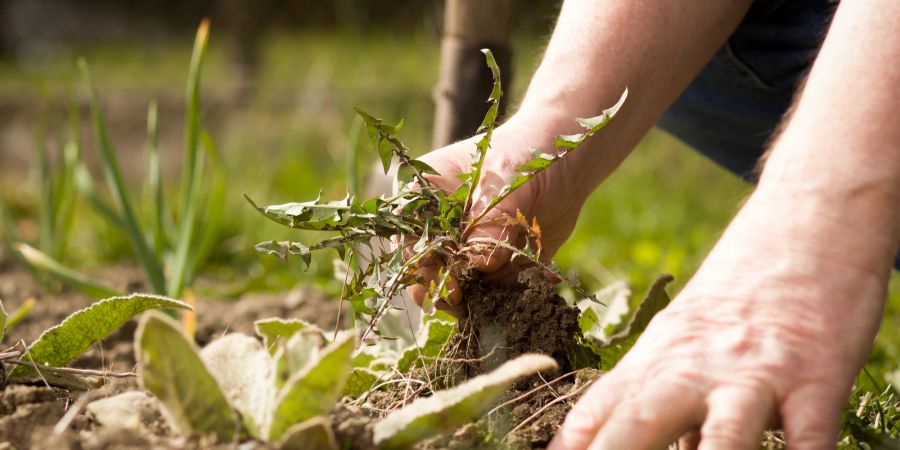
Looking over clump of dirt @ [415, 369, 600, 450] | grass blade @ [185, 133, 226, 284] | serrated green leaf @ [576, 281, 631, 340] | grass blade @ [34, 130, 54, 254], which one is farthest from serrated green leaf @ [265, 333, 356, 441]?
grass blade @ [34, 130, 54, 254]

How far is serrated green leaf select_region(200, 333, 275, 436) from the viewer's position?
2.82 ft

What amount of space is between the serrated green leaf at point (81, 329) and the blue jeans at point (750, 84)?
4.06 feet

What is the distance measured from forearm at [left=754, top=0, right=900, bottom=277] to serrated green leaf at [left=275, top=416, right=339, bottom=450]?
0.48 metres

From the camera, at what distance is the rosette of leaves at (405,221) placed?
1026 millimetres

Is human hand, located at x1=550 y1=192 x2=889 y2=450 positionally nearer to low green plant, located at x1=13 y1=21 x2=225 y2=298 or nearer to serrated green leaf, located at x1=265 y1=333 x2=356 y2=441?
serrated green leaf, located at x1=265 y1=333 x2=356 y2=441

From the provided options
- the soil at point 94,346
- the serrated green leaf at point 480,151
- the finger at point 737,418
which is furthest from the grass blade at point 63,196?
the finger at point 737,418

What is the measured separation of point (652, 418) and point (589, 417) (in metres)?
0.06

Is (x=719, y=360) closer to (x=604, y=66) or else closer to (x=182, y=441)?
(x=182, y=441)

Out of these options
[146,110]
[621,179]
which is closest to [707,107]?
[621,179]

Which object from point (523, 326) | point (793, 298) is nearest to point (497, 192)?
point (523, 326)

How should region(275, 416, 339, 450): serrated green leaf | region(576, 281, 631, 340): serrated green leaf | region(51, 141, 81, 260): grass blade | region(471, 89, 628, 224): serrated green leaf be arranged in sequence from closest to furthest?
region(275, 416, 339, 450): serrated green leaf, region(471, 89, 628, 224): serrated green leaf, region(576, 281, 631, 340): serrated green leaf, region(51, 141, 81, 260): grass blade

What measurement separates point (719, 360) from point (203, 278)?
231 centimetres

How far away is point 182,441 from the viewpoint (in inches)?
30.8

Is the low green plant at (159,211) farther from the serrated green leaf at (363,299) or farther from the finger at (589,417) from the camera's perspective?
the finger at (589,417)
